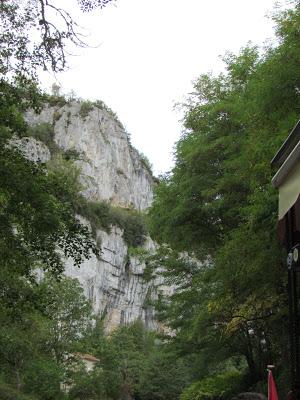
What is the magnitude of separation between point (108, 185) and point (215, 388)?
64.7 m

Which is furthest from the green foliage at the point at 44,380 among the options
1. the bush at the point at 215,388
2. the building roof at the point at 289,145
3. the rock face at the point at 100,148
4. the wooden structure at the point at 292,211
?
the rock face at the point at 100,148

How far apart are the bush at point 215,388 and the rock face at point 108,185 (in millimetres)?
37269

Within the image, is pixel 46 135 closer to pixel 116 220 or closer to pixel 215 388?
pixel 116 220

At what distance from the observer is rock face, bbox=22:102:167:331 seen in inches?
2515

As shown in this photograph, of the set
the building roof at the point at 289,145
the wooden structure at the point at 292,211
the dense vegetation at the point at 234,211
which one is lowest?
the wooden structure at the point at 292,211

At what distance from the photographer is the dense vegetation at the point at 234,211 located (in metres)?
8.73

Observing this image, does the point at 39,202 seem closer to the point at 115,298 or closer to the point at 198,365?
the point at 198,365

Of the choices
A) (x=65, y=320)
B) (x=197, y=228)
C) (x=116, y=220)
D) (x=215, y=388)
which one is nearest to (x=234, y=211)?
(x=197, y=228)

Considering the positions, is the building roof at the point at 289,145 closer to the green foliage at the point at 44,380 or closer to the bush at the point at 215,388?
the bush at the point at 215,388

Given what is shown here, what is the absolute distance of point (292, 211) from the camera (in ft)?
11.2

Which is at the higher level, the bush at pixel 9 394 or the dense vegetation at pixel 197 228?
the dense vegetation at pixel 197 228

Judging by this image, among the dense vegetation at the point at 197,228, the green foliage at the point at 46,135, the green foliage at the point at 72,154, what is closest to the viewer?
the dense vegetation at the point at 197,228

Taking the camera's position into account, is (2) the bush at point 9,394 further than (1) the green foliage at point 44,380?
No

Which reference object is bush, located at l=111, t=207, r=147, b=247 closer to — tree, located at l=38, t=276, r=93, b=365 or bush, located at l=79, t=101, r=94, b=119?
bush, located at l=79, t=101, r=94, b=119
